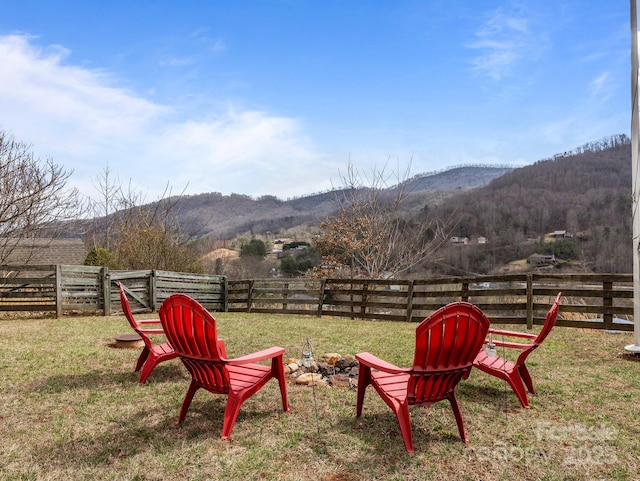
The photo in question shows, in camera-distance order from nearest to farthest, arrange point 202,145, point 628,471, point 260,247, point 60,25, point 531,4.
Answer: point 628,471, point 531,4, point 60,25, point 202,145, point 260,247

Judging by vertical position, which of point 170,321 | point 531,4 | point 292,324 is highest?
point 531,4

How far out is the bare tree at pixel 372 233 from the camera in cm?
1673

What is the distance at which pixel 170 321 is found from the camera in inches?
141

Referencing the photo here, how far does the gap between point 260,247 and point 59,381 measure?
29099 millimetres

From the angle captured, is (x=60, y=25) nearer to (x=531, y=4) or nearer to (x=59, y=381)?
(x=59, y=381)

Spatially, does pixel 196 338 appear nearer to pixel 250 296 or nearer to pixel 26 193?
pixel 250 296

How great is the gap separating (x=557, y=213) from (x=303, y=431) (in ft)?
164

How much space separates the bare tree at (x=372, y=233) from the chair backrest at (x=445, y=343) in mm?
13103

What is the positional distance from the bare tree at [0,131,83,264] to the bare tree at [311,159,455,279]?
28.7ft

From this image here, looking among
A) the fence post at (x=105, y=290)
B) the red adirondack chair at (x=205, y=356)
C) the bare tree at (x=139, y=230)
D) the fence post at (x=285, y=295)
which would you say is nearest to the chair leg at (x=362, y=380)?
the red adirondack chair at (x=205, y=356)

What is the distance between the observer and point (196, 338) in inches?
134

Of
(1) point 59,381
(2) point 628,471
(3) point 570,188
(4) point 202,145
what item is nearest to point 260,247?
(4) point 202,145

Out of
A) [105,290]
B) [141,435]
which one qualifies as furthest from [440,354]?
[105,290]

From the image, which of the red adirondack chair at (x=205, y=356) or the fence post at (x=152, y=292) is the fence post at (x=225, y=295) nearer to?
the fence post at (x=152, y=292)
